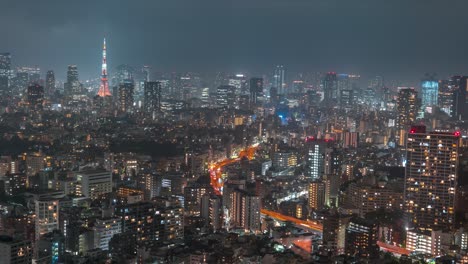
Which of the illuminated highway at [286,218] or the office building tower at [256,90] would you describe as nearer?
the illuminated highway at [286,218]

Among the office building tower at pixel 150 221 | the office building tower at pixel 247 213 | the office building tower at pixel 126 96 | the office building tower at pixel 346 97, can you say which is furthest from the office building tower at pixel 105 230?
the office building tower at pixel 346 97

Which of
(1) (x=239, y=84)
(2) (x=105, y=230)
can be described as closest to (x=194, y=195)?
(2) (x=105, y=230)

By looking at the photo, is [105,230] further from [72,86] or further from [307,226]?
[72,86]

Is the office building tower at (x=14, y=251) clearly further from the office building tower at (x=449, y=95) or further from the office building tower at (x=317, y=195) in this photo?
the office building tower at (x=449, y=95)

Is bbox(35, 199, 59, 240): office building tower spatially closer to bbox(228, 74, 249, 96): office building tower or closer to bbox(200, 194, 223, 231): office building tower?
bbox(200, 194, 223, 231): office building tower

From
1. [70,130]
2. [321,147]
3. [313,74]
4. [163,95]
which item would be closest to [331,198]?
[321,147]

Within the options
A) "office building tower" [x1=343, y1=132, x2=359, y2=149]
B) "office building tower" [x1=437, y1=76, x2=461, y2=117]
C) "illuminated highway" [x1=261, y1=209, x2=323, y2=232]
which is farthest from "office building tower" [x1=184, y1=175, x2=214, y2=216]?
"office building tower" [x1=437, y1=76, x2=461, y2=117]
